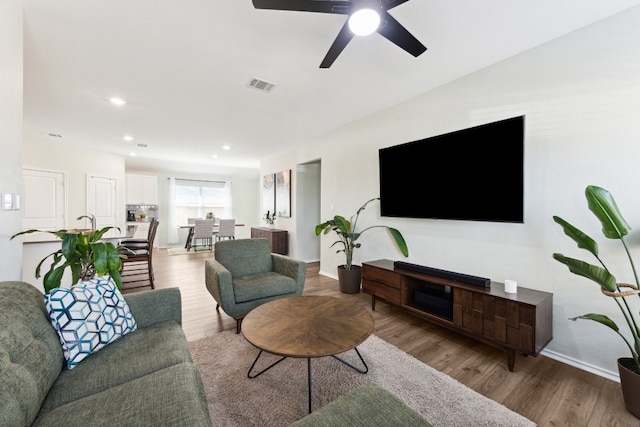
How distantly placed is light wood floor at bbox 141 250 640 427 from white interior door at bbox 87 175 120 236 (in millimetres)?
4606

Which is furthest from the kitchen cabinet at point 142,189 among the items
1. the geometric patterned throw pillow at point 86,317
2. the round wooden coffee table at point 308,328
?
the round wooden coffee table at point 308,328

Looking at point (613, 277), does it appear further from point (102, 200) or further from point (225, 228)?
point (102, 200)

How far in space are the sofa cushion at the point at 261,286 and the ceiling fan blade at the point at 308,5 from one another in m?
2.24

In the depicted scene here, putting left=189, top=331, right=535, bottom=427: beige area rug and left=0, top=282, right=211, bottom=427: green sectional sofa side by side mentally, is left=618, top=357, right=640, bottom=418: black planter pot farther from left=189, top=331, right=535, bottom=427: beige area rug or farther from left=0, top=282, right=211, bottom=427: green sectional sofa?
left=0, top=282, right=211, bottom=427: green sectional sofa

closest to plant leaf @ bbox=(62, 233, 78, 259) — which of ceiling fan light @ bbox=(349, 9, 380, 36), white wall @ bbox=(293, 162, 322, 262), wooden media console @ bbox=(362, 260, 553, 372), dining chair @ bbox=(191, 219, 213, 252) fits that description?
ceiling fan light @ bbox=(349, 9, 380, 36)

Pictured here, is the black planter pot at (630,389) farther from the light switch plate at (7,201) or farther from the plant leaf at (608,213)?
the light switch plate at (7,201)

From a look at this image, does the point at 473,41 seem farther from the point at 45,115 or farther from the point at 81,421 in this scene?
the point at 45,115

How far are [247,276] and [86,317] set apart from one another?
1.66m

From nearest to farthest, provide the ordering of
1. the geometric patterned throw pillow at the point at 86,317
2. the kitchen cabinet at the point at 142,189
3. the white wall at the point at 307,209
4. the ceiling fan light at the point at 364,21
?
the geometric patterned throw pillow at the point at 86,317
the ceiling fan light at the point at 364,21
the white wall at the point at 307,209
the kitchen cabinet at the point at 142,189

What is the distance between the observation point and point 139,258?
4.03 m

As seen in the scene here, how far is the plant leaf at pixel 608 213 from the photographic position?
1.56 meters

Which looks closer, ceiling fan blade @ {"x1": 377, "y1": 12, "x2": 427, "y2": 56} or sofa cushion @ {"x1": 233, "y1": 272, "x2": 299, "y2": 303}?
ceiling fan blade @ {"x1": 377, "y1": 12, "x2": 427, "y2": 56}

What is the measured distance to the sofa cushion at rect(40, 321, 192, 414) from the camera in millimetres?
1152

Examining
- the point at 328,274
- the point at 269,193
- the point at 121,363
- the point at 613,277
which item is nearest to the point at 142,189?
the point at 269,193
